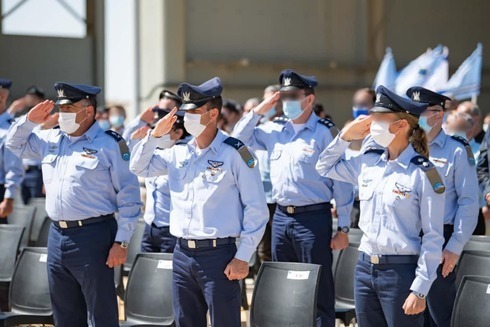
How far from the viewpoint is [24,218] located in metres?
8.65

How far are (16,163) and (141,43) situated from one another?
8638mm

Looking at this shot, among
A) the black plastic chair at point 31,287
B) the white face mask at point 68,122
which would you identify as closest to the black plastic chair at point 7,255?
the black plastic chair at point 31,287

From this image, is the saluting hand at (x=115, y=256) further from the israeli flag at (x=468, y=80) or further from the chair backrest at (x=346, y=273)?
the israeli flag at (x=468, y=80)

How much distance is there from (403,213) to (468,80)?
27.4 feet

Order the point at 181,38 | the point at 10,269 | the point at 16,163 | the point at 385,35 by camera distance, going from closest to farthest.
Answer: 1. the point at 10,269
2. the point at 16,163
3. the point at 181,38
4. the point at 385,35

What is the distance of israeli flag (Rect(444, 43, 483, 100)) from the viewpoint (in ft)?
41.3

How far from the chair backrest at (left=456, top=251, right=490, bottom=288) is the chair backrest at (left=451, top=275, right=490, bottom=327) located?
2.30ft

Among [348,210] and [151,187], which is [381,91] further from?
[151,187]

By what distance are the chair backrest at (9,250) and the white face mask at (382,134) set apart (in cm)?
332

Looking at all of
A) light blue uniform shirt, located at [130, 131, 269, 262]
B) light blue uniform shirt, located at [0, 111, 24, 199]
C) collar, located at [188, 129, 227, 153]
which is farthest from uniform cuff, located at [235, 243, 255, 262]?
light blue uniform shirt, located at [0, 111, 24, 199]

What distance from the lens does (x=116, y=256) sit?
19.3ft

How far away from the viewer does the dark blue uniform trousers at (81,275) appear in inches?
230

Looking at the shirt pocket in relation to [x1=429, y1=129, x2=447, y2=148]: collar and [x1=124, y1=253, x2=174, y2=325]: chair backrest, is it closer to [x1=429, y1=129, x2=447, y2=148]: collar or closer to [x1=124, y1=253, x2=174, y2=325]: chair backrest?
[x1=124, y1=253, x2=174, y2=325]: chair backrest

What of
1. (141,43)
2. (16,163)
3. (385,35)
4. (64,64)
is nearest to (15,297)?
(16,163)
